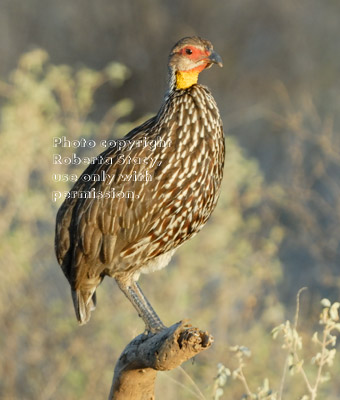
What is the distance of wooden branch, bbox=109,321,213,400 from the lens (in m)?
4.08

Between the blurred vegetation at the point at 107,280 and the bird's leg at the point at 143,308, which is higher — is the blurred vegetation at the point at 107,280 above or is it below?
above

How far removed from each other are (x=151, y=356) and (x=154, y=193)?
0.88m

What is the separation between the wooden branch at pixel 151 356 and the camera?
4078 millimetres

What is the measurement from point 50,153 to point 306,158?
7.00 meters

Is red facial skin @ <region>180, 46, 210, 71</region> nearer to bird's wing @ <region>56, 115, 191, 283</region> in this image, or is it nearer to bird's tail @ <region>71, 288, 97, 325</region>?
bird's wing @ <region>56, 115, 191, 283</region>

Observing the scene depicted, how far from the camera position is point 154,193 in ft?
15.6

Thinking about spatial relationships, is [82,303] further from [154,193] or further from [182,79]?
[182,79]

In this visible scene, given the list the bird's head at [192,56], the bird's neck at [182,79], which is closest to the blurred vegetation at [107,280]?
the bird's neck at [182,79]

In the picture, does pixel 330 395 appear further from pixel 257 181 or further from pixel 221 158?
pixel 221 158

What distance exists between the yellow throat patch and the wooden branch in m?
1.36

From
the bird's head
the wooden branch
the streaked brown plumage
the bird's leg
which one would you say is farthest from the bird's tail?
the bird's head

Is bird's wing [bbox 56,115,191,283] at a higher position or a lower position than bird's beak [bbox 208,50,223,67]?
lower

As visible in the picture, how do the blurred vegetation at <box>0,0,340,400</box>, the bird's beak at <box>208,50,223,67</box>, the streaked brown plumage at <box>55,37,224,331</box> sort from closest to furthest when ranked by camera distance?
the streaked brown plumage at <box>55,37,224,331</box>, the bird's beak at <box>208,50,223,67</box>, the blurred vegetation at <box>0,0,340,400</box>

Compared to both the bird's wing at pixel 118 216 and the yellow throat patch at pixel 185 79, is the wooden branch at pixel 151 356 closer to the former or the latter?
the bird's wing at pixel 118 216
